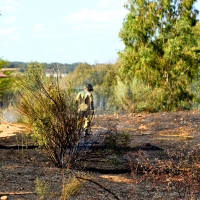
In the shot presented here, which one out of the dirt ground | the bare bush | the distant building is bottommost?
the dirt ground

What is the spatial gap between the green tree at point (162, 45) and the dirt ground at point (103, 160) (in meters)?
10.4

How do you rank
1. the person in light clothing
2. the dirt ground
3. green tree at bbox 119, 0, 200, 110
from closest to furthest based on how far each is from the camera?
the dirt ground < the person in light clothing < green tree at bbox 119, 0, 200, 110

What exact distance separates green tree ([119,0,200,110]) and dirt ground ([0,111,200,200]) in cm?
1042

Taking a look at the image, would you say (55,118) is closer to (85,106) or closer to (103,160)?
(85,106)

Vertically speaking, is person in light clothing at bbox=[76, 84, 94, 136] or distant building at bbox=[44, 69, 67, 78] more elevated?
distant building at bbox=[44, 69, 67, 78]

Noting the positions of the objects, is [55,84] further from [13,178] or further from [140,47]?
[140,47]

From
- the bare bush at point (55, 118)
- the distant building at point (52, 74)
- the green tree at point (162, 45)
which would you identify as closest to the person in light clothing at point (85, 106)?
the bare bush at point (55, 118)

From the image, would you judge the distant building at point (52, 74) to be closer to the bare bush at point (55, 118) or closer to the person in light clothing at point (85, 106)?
the bare bush at point (55, 118)

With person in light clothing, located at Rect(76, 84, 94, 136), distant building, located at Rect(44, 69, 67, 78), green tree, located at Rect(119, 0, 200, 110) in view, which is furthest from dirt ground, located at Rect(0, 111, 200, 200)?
green tree, located at Rect(119, 0, 200, 110)

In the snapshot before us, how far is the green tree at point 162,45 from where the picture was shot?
89.1 ft

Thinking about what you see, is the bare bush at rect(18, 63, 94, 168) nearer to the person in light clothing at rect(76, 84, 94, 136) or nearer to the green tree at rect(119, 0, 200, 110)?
the person in light clothing at rect(76, 84, 94, 136)

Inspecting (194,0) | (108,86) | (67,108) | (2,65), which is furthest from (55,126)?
(2,65)

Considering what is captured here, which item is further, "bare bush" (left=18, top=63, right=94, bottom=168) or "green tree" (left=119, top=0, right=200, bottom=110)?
"green tree" (left=119, top=0, right=200, bottom=110)

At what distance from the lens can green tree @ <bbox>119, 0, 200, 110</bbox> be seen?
27.2m
